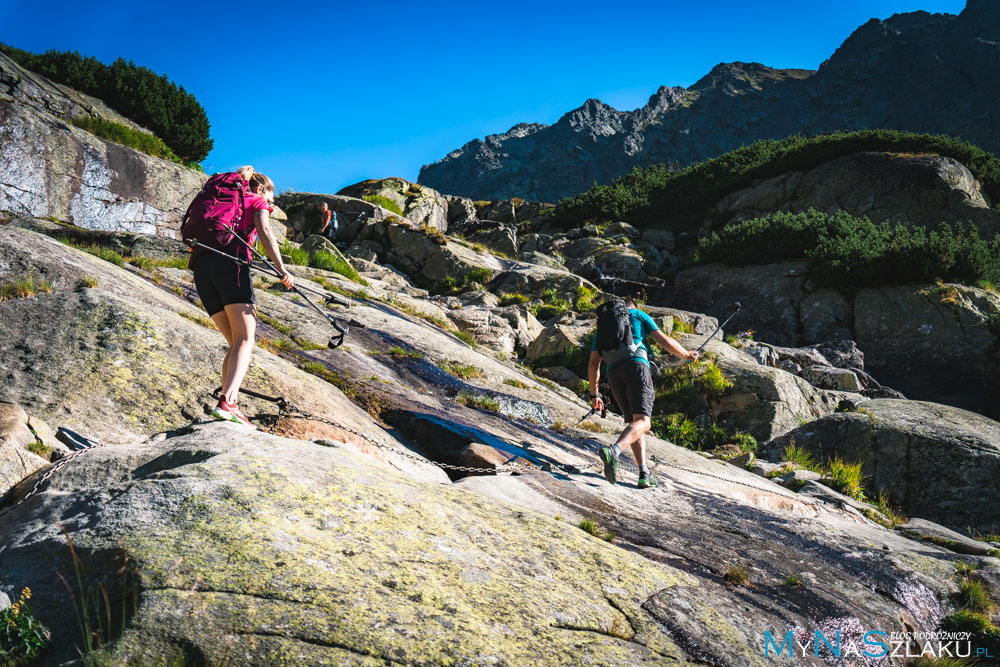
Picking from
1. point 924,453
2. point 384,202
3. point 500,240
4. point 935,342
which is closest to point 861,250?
point 935,342

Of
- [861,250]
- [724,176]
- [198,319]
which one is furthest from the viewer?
[724,176]

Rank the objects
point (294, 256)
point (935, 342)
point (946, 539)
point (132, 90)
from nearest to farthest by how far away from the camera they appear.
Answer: point (946, 539)
point (294, 256)
point (935, 342)
point (132, 90)

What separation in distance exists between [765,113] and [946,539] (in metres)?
101

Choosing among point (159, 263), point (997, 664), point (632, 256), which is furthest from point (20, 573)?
point (632, 256)

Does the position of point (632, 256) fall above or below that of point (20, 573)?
above

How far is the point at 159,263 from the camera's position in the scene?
11109 mm

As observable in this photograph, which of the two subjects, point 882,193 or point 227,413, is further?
point 882,193

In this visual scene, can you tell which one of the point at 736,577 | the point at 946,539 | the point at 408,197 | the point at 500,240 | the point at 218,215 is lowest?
the point at 946,539

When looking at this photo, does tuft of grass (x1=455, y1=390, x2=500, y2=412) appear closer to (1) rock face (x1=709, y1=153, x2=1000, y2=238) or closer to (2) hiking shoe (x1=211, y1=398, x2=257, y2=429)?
(2) hiking shoe (x1=211, y1=398, x2=257, y2=429)

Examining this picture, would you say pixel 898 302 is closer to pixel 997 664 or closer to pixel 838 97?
pixel 997 664

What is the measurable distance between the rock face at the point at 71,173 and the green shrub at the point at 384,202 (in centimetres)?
921

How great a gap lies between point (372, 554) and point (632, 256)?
73.3ft

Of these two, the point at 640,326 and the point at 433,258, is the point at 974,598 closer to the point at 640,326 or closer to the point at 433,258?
the point at 640,326

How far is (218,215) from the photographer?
17.2 feet
